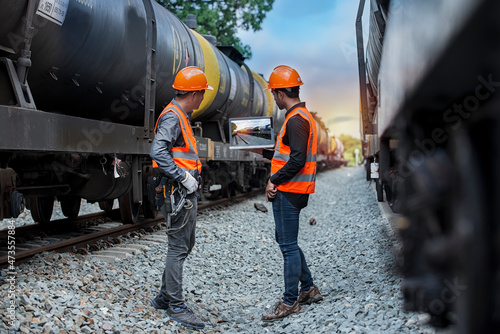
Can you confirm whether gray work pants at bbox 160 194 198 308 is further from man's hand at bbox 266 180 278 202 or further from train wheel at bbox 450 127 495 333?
train wheel at bbox 450 127 495 333

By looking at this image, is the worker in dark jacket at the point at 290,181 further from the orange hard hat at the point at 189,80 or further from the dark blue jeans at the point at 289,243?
the orange hard hat at the point at 189,80

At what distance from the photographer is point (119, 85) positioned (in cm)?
541

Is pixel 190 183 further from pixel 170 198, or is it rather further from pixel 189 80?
pixel 189 80

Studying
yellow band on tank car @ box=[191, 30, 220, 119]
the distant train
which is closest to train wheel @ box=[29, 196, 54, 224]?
the distant train

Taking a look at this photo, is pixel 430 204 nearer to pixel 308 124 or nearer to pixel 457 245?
pixel 457 245

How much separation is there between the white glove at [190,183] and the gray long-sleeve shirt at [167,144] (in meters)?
0.03

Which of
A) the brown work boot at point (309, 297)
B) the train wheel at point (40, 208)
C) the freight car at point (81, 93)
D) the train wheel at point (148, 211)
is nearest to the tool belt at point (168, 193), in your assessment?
the freight car at point (81, 93)

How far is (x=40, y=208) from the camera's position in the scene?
658cm

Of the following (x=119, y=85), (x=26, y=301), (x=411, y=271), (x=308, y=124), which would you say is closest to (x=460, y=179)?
(x=411, y=271)

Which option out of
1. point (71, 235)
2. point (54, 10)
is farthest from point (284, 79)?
point (71, 235)

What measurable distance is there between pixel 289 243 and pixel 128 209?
397cm

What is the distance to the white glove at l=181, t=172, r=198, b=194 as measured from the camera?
3.47m

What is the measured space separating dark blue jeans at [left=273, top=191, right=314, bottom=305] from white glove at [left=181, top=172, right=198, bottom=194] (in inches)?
28.0

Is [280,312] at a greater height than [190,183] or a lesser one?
lesser
